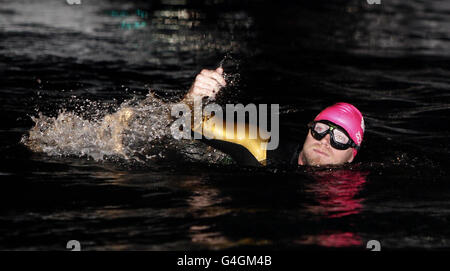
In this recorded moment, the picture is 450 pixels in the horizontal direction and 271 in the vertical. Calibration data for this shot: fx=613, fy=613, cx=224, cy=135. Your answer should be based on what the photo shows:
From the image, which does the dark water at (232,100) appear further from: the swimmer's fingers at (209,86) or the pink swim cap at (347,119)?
the swimmer's fingers at (209,86)

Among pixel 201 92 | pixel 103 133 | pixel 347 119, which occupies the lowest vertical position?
pixel 103 133

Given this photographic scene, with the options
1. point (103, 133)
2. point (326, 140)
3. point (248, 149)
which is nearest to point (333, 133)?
point (326, 140)

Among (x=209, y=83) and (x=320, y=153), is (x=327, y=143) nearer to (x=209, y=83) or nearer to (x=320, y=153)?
(x=320, y=153)

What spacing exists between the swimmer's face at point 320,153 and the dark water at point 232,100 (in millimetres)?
150

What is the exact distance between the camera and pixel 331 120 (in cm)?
695

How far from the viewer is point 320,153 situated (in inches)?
270

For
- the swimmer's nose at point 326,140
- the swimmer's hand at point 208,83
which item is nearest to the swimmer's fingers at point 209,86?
the swimmer's hand at point 208,83

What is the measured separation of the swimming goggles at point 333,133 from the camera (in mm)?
6883

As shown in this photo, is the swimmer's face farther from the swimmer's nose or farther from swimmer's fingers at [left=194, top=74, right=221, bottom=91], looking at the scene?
swimmer's fingers at [left=194, top=74, right=221, bottom=91]

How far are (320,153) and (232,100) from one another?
420 centimetres

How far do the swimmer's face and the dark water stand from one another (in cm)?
15

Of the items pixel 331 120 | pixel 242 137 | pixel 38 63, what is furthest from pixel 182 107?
pixel 38 63
